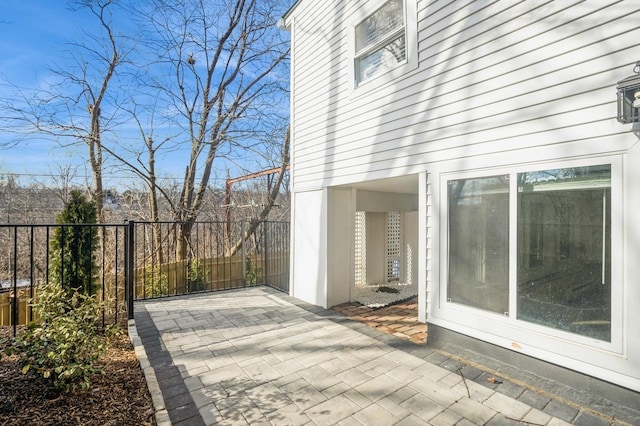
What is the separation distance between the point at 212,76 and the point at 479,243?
979cm

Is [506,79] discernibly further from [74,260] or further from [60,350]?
[74,260]

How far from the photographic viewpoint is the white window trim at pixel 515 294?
213cm

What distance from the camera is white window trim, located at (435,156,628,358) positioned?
2.13 metres

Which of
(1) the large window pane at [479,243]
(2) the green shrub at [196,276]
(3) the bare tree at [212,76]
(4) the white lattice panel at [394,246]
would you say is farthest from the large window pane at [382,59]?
(3) the bare tree at [212,76]

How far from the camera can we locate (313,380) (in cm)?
273

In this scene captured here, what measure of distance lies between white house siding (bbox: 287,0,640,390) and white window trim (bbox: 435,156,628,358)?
2 centimetres

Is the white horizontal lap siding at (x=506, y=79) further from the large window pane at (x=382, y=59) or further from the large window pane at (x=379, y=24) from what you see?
the large window pane at (x=379, y=24)

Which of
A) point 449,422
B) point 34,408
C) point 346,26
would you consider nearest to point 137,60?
point 346,26

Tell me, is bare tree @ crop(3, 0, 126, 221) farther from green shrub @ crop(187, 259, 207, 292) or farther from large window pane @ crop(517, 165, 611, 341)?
large window pane @ crop(517, 165, 611, 341)

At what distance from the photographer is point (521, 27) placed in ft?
8.64

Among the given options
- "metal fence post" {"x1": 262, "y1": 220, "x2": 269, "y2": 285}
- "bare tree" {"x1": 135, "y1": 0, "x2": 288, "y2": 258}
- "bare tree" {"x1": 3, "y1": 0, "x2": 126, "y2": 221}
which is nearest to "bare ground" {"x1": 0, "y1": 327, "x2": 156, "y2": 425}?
"metal fence post" {"x1": 262, "y1": 220, "x2": 269, "y2": 285}

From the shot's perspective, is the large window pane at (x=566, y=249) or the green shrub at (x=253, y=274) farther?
the green shrub at (x=253, y=274)

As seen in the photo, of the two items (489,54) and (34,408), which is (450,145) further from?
(34,408)

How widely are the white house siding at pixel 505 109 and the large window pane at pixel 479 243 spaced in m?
0.16
